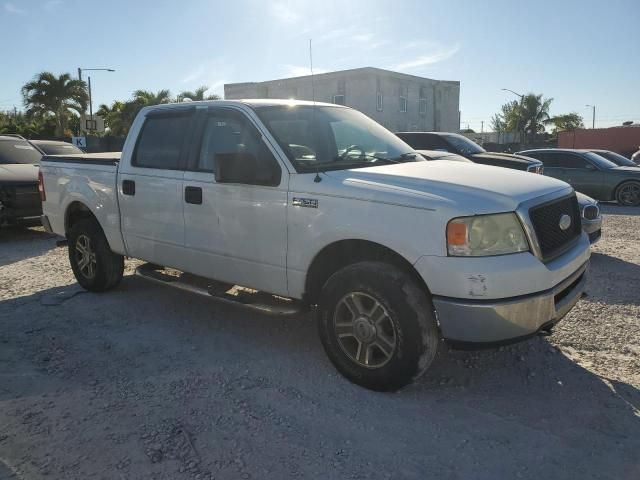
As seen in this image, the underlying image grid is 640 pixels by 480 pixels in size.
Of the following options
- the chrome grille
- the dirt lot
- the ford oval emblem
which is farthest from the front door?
the ford oval emblem

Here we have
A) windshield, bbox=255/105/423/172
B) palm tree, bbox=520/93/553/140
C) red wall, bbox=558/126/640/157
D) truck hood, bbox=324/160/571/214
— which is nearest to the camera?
truck hood, bbox=324/160/571/214

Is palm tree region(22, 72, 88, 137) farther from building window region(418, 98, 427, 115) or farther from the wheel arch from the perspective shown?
the wheel arch

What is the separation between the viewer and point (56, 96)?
132 feet

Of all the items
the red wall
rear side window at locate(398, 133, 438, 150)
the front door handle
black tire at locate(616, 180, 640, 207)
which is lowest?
black tire at locate(616, 180, 640, 207)

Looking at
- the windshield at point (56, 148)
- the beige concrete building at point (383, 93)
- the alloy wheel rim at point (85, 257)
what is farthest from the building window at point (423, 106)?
the alloy wheel rim at point (85, 257)

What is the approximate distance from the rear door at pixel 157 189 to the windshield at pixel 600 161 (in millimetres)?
12090

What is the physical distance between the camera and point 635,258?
7305 millimetres

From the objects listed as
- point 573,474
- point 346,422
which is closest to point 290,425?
point 346,422

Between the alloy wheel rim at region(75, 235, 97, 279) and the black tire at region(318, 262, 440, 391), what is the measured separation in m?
3.08

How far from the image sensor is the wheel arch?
11.2 feet

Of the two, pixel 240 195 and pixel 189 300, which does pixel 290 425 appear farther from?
pixel 189 300

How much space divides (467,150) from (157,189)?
9.33 m

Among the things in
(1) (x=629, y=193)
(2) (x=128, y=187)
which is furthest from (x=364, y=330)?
(1) (x=629, y=193)

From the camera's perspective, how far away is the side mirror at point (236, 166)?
3.76 m
